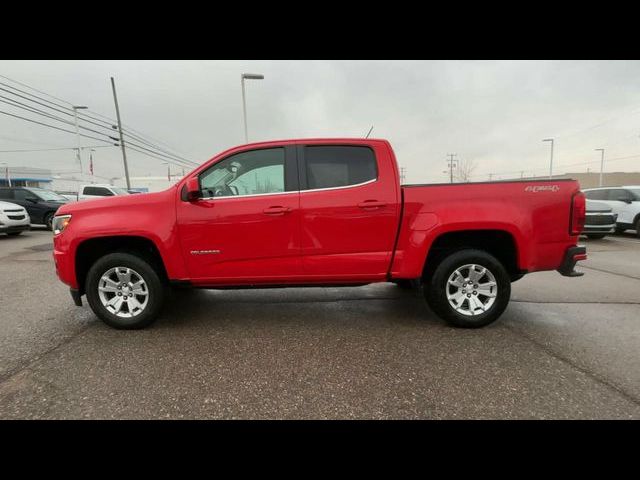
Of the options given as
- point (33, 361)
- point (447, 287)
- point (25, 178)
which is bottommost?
point (33, 361)

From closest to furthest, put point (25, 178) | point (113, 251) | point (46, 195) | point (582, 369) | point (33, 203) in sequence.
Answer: point (582, 369), point (113, 251), point (33, 203), point (46, 195), point (25, 178)

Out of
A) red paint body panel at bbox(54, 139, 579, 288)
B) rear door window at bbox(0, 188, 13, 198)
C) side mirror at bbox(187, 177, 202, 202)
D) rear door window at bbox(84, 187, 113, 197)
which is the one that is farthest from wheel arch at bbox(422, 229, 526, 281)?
rear door window at bbox(84, 187, 113, 197)

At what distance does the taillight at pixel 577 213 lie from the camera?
3.18 m

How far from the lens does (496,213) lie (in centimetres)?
316

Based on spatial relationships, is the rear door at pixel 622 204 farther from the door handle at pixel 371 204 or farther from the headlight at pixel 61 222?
the headlight at pixel 61 222

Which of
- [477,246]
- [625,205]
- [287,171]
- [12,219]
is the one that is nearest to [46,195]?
[12,219]

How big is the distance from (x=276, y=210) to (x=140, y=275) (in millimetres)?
1572

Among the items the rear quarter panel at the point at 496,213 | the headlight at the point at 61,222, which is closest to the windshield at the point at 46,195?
the headlight at the point at 61,222

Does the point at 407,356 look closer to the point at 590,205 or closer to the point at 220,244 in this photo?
the point at 220,244

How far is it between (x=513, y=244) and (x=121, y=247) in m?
4.19

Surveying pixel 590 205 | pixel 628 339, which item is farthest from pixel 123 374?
pixel 590 205

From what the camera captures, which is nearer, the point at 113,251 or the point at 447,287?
the point at 447,287

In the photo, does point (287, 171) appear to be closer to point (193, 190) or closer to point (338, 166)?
point (338, 166)

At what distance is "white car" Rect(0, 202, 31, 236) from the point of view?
32.5ft
